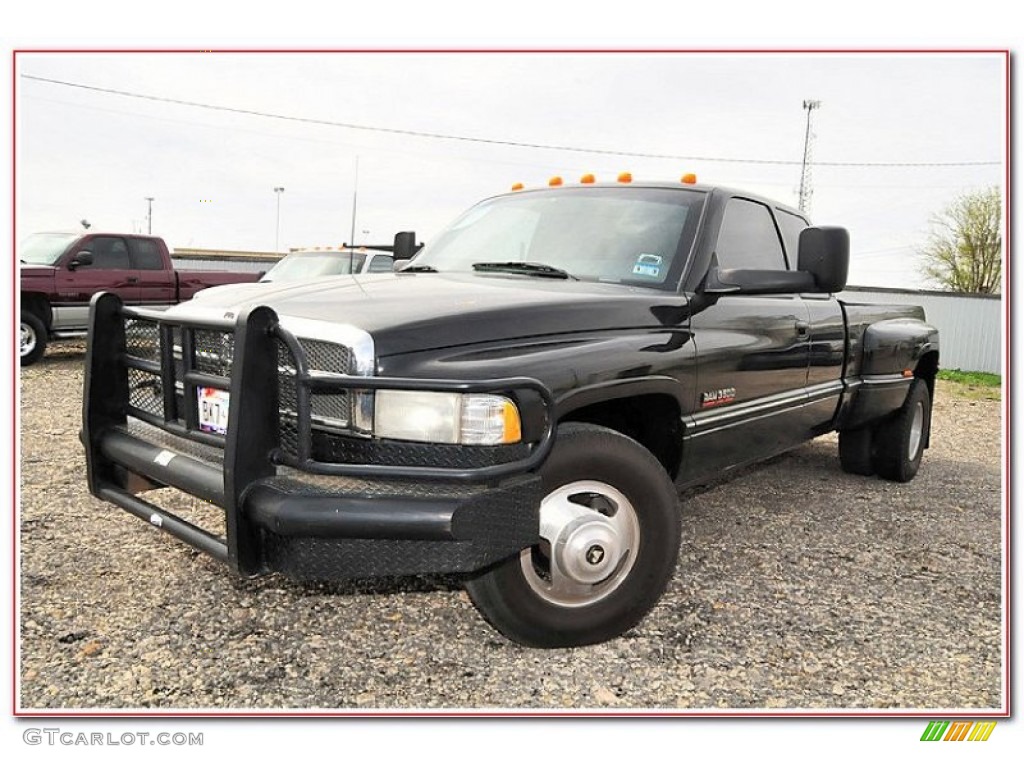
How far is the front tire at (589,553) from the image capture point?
2.82 m

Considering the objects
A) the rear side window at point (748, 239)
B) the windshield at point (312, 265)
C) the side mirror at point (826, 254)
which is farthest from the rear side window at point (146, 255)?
the side mirror at point (826, 254)

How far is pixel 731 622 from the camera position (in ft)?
11.3

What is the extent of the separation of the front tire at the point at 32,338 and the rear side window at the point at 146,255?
5.88 feet

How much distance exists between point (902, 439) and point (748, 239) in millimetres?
2463

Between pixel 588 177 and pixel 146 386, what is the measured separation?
235cm

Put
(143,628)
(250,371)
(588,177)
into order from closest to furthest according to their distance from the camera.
Result: (250,371) → (143,628) → (588,177)

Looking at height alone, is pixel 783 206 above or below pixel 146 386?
above

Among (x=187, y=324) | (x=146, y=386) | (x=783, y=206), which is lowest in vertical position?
(x=146, y=386)

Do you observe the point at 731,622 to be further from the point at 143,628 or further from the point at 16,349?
the point at 16,349

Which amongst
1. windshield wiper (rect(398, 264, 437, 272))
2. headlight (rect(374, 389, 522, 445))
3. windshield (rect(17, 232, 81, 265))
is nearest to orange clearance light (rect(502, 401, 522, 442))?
headlight (rect(374, 389, 522, 445))

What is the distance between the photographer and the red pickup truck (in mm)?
11281

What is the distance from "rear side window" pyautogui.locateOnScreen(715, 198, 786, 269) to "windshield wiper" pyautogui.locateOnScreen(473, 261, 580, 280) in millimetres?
775

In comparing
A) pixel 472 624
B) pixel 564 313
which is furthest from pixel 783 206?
pixel 472 624
